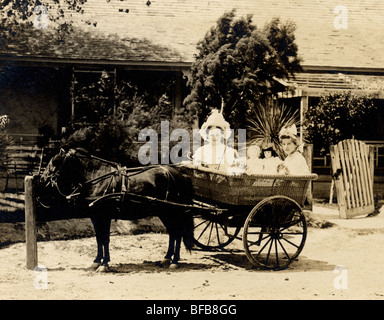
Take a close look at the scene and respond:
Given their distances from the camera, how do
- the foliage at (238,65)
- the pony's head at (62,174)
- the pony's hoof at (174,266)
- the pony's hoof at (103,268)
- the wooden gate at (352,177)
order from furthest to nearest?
the foliage at (238,65) < the wooden gate at (352,177) < the pony's hoof at (174,266) < the pony's hoof at (103,268) < the pony's head at (62,174)

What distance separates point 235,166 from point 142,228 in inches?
127

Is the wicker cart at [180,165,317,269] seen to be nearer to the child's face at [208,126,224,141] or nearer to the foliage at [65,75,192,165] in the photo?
the child's face at [208,126,224,141]


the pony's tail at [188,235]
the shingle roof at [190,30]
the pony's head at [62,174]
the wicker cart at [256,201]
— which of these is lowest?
the pony's tail at [188,235]

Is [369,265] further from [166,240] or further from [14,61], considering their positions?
[14,61]

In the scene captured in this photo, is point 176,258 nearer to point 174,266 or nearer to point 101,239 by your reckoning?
point 174,266

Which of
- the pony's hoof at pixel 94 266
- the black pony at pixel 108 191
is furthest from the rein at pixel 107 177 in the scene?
the pony's hoof at pixel 94 266

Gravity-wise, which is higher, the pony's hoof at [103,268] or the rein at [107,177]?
the rein at [107,177]

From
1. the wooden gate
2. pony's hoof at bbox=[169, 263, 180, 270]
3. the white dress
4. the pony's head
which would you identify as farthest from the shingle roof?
pony's hoof at bbox=[169, 263, 180, 270]

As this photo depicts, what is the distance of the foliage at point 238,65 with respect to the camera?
441 inches

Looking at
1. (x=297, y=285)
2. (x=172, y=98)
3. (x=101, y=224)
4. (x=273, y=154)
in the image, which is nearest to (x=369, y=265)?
(x=297, y=285)

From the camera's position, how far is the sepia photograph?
6488 millimetres

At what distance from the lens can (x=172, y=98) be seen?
14844 millimetres

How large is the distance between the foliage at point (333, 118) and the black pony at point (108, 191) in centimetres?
567

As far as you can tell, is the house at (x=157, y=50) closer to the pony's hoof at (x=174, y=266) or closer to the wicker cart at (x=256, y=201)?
the wicker cart at (x=256, y=201)
